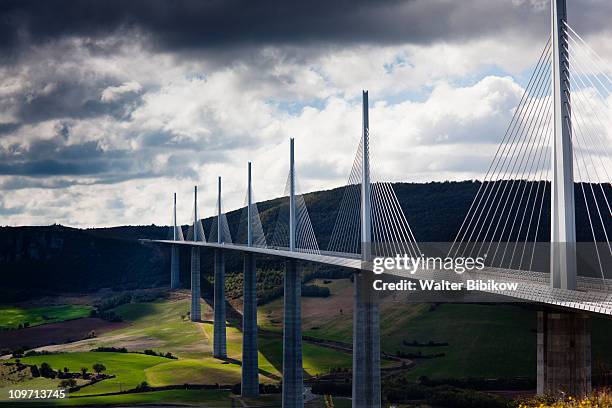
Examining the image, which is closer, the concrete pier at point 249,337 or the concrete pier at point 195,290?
the concrete pier at point 249,337

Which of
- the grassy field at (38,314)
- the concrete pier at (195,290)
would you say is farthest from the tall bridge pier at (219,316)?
the grassy field at (38,314)

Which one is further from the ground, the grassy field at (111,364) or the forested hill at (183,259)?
the forested hill at (183,259)

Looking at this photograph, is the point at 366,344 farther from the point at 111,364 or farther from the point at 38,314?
the point at 38,314

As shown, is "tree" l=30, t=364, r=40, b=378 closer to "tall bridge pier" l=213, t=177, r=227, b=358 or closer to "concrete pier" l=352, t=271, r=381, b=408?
"tall bridge pier" l=213, t=177, r=227, b=358

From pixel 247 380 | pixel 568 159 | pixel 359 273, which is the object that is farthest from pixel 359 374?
pixel 247 380

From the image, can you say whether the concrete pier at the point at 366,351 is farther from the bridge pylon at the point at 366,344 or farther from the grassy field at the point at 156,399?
the grassy field at the point at 156,399

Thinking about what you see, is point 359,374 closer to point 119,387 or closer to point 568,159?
point 568,159

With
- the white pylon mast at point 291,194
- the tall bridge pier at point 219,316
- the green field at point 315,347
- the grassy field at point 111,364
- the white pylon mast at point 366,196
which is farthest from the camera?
the tall bridge pier at point 219,316

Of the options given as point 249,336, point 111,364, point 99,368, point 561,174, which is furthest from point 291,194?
point 561,174
